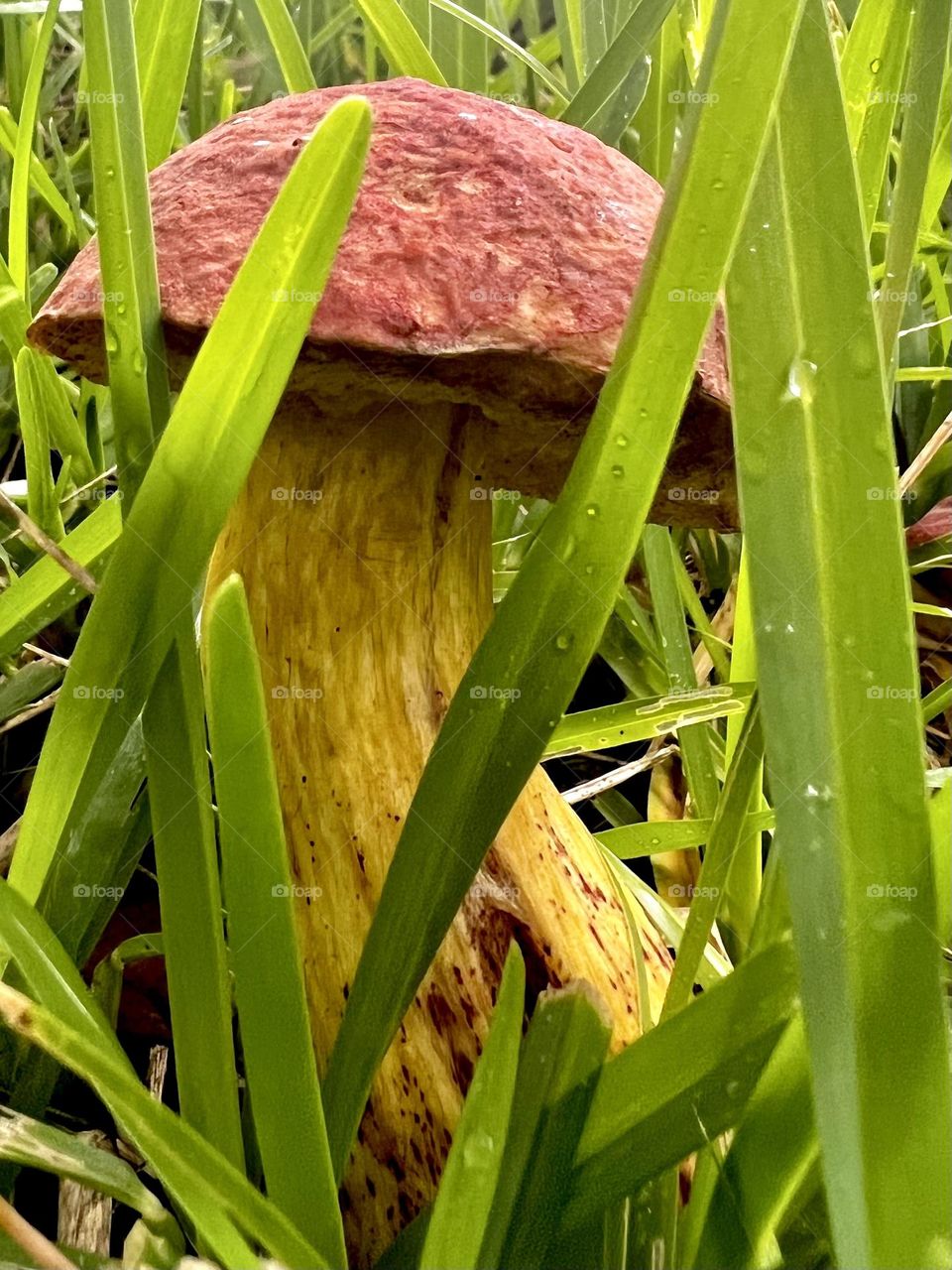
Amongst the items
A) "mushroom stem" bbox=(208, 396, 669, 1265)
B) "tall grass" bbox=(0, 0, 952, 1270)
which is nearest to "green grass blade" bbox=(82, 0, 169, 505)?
"tall grass" bbox=(0, 0, 952, 1270)

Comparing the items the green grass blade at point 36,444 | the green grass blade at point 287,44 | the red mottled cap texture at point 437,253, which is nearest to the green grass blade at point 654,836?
the red mottled cap texture at point 437,253

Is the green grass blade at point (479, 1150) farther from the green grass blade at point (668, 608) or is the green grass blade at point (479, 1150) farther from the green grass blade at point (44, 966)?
the green grass blade at point (668, 608)

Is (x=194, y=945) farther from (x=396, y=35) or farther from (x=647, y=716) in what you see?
(x=396, y=35)

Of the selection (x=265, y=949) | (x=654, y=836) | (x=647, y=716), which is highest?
(x=265, y=949)

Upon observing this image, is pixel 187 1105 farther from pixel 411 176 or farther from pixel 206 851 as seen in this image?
pixel 411 176

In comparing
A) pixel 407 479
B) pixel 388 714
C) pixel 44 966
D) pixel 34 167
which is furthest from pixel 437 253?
pixel 34 167

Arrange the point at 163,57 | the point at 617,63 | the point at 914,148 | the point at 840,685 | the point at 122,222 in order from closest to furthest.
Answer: the point at 840,685, the point at 122,222, the point at 914,148, the point at 163,57, the point at 617,63

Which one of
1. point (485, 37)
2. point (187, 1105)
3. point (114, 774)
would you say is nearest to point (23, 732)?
point (114, 774)
